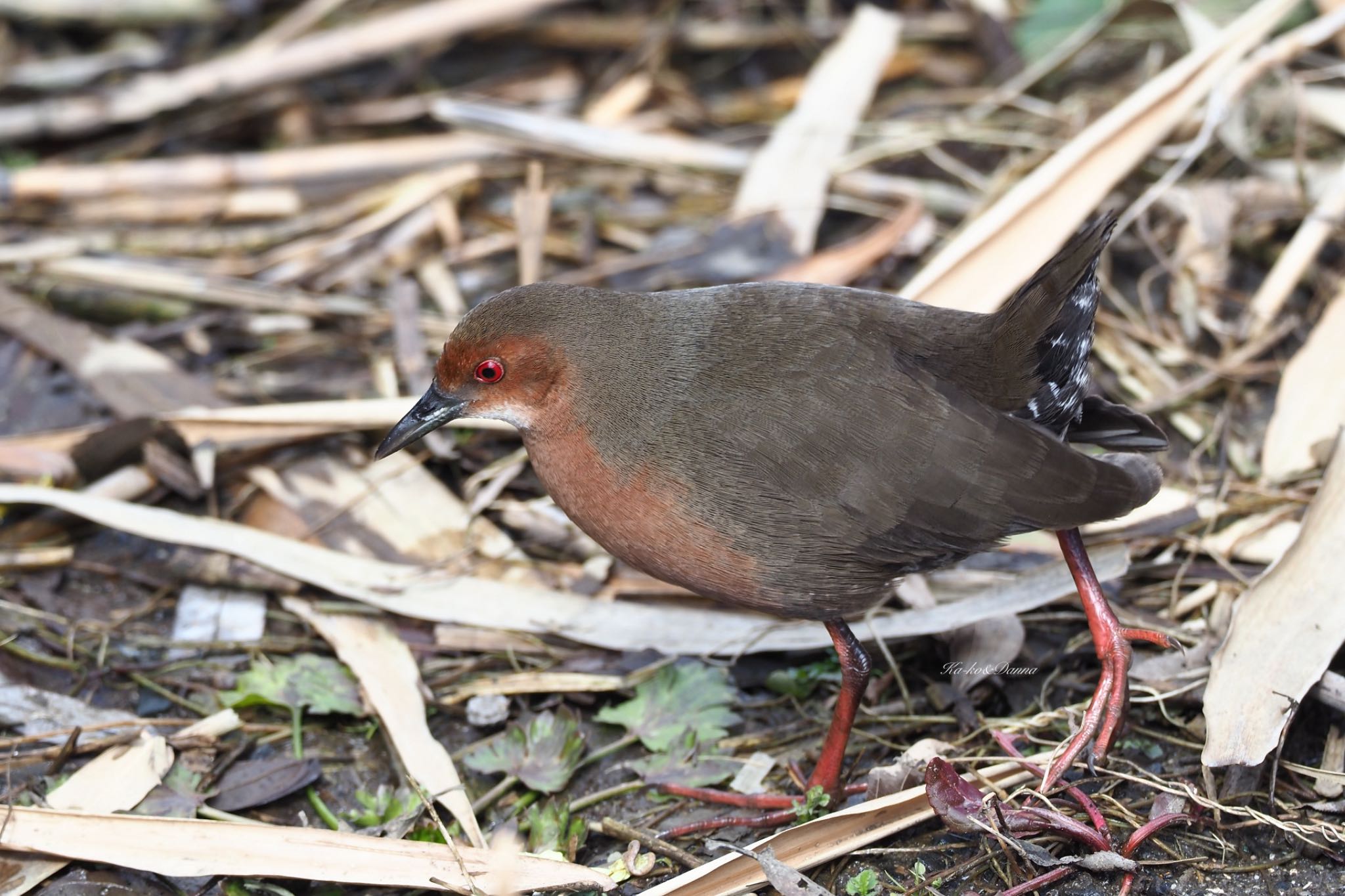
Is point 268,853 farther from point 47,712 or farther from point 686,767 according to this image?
point 686,767

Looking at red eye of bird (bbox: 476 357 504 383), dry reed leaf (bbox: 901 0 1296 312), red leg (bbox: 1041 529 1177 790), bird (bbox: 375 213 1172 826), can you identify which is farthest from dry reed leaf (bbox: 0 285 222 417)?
red leg (bbox: 1041 529 1177 790)

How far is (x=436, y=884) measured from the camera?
10.6 feet

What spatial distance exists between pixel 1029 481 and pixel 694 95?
3767 millimetres

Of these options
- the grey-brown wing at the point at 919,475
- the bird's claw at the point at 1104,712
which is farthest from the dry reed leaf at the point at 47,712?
the bird's claw at the point at 1104,712

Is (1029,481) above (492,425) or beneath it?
above

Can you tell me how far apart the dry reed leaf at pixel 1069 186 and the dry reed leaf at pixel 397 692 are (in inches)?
82.1

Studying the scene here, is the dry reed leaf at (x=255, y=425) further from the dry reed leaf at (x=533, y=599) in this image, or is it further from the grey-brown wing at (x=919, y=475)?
the grey-brown wing at (x=919, y=475)

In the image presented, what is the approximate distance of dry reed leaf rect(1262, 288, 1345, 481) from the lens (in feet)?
14.0

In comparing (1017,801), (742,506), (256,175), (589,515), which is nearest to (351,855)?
(589,515)

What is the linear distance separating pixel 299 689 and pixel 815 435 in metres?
1.71

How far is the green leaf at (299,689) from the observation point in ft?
12.8

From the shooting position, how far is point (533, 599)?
13.9ft

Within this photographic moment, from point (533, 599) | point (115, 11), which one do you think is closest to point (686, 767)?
point (533, 599)

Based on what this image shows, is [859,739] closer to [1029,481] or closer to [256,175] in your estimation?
[1029,481]
